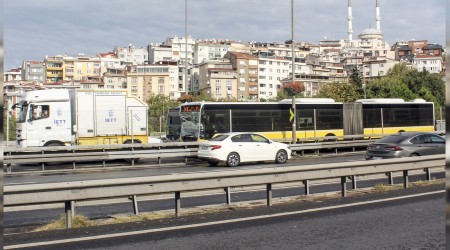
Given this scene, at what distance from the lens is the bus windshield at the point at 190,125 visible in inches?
1078

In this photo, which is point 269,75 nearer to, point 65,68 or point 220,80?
point 220,80

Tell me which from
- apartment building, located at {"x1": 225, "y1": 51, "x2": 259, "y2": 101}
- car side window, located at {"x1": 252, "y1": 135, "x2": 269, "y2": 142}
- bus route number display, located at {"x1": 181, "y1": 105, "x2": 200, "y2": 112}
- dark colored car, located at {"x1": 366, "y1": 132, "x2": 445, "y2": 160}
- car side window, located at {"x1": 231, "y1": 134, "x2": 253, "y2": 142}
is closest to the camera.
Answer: dark colored car, located at {"x1": 366, "y1": 132, "x2": 445, "y2": 160}

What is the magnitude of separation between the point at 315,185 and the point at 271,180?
458 centimetres

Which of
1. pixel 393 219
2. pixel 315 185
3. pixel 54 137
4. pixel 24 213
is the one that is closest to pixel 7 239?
pixel 24 213

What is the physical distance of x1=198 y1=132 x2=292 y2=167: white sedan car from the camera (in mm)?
22219

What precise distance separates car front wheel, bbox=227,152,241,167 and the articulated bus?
510 centimetres

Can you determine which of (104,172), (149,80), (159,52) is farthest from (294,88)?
(159,52)

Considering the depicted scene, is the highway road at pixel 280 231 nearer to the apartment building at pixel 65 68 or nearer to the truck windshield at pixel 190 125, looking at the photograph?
the truck windshield at pixel 190 125

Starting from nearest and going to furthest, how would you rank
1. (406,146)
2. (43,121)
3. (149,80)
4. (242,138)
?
(406,146) < (242,138) < (43,121) < (149,80)

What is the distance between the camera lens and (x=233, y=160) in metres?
22.5

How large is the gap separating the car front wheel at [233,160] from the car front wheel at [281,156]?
2.15m

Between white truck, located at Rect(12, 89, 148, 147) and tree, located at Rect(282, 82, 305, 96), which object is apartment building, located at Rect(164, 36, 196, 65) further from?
white truck, located at Rect(12, 89, 148, 147)

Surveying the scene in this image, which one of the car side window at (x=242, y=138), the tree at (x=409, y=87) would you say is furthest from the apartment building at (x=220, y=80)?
the car side window at (x=242, y=138)

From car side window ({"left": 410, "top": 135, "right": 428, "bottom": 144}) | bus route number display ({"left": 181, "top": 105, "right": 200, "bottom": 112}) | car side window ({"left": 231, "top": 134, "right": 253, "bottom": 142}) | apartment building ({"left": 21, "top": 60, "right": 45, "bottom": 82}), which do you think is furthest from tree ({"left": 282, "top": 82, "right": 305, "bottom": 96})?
apartment building ({"left": 21, "top": 60, "right": 45, "bottom": 82})
